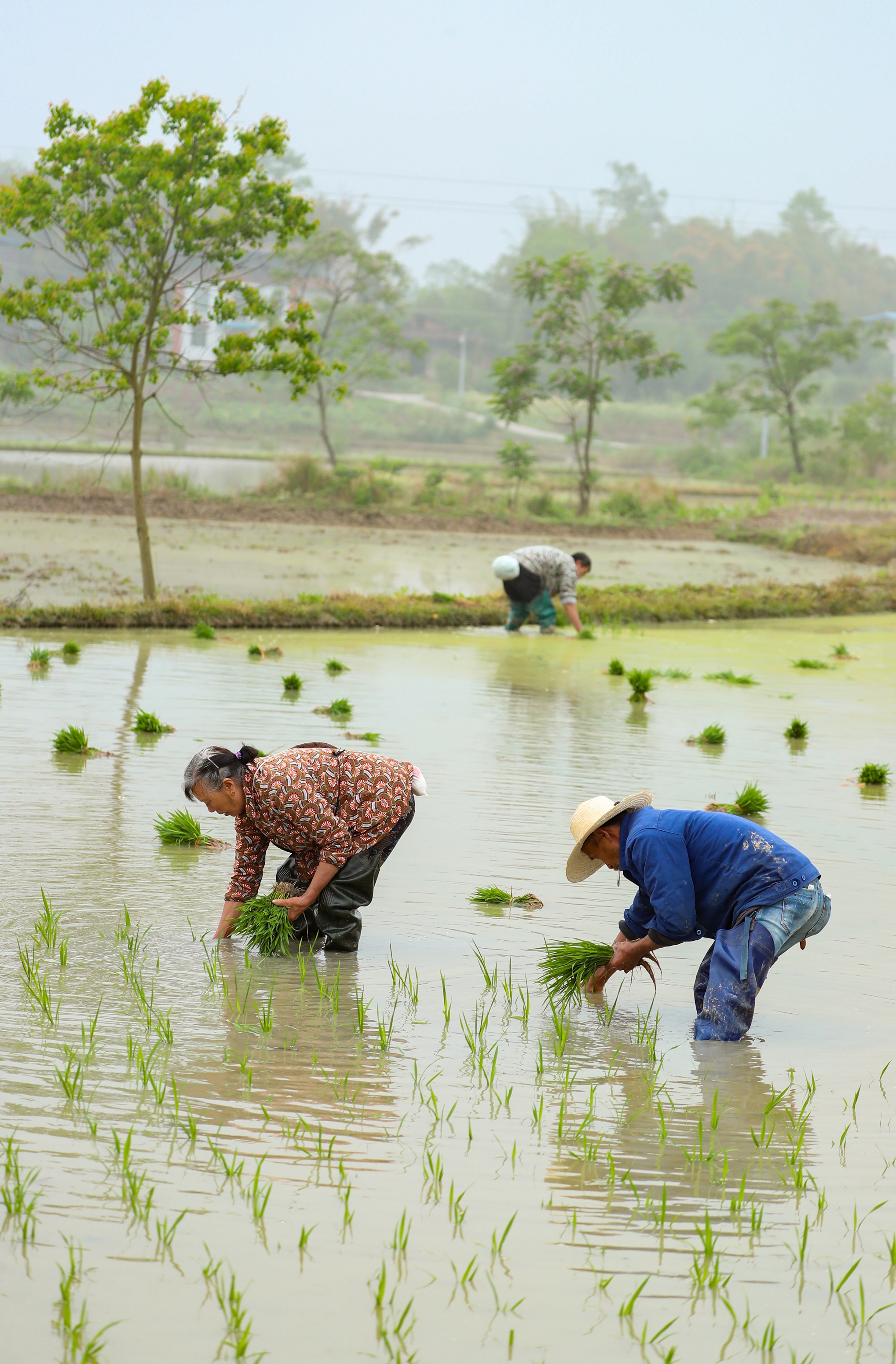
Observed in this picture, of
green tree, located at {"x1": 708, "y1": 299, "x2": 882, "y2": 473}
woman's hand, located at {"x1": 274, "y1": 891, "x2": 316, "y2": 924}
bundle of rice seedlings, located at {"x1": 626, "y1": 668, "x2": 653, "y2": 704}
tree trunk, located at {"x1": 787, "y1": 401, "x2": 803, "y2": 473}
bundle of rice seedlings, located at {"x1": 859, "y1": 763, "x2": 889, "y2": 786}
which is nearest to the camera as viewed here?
woman's hand, located at {"x1": 274, "y1": 891, "x2": 316, "y2": 924}

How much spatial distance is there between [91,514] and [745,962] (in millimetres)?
22970

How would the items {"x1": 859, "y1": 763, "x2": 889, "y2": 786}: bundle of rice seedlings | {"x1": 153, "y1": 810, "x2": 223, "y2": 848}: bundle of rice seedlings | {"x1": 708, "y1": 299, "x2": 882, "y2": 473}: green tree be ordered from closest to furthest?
{"x1": 153, "y1": 810, "x2": 223, "y2": 848}: bundle of rice seedlings
{"x1": 859, "y1": 763, "x2": 889, "y2": 786}: bundle of rice seedlings
{"x1": 708, "y1": 299, "x2": 882, "y2": 473}: green tree

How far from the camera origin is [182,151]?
14609 mm

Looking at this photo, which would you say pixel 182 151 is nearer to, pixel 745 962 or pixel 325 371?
pixel 325 371

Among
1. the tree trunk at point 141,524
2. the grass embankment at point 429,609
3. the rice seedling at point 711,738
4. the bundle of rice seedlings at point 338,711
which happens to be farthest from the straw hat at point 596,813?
the tree trunk at point 141,524

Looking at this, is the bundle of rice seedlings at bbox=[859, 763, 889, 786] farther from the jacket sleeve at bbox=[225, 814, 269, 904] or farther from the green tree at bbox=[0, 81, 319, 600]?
the green tree at bbox=[0, 81, 319, 600]

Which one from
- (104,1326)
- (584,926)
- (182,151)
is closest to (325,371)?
(182,151)

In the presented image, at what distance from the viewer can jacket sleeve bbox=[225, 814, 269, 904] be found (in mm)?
5016

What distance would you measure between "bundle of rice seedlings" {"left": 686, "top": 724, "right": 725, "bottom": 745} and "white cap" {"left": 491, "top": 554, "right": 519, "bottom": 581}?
15.8 feet

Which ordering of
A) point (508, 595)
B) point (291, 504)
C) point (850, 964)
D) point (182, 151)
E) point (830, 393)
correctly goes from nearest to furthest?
point (850, 964)
point (182, 151)
point (508, 595)
point (291, 504)
point (830, 393)

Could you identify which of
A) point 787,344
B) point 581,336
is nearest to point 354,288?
point 581,336

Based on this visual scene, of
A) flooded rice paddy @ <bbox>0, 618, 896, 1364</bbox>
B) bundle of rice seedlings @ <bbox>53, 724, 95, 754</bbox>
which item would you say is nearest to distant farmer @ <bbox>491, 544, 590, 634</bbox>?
bundle of rice seedlings @ <bbox>53, 724, 95, 754</bbox>

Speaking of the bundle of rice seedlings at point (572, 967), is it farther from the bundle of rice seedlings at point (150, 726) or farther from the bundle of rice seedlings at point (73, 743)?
the bundle of rice seedlings at point (150, 726)

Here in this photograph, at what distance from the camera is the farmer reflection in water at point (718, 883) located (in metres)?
4.16
